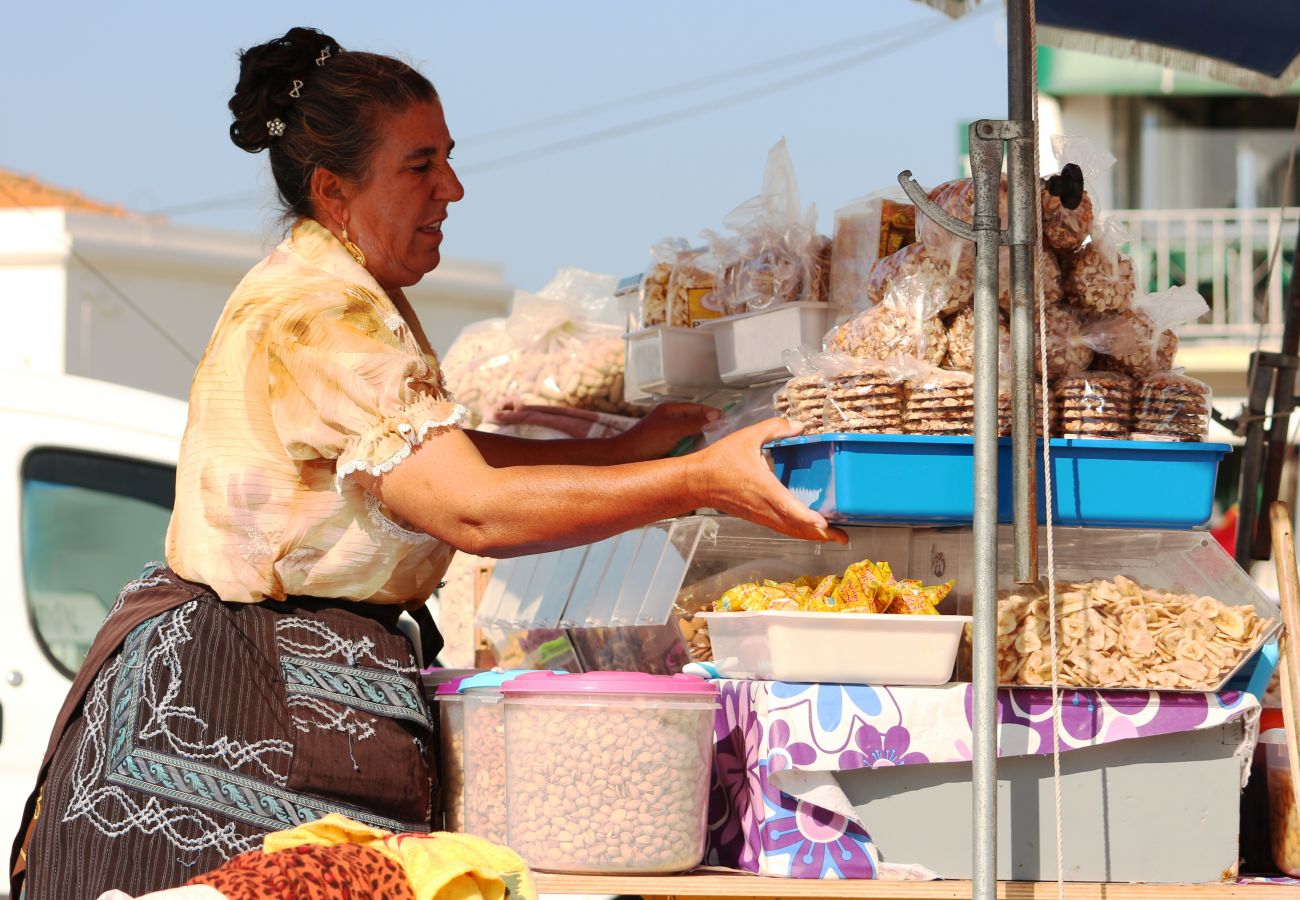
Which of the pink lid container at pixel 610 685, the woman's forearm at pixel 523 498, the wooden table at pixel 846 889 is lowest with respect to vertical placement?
the wooden table at pixel 846 889

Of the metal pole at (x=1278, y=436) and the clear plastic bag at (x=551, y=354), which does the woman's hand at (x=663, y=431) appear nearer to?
the clear plastic bag at (x=551, y=354)

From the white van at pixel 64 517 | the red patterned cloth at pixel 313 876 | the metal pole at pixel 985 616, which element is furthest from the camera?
the white van at pixel 64 517

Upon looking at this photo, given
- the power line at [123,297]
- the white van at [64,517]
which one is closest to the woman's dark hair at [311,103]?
the white van at [64,517]

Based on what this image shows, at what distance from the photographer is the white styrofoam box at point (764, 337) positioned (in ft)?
7.20

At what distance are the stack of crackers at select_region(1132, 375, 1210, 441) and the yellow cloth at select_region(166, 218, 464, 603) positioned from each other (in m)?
0.79

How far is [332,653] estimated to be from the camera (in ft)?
6.09

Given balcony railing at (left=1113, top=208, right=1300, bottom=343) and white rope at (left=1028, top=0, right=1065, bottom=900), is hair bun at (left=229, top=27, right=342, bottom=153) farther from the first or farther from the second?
balcony railing at (left=1113, top=208, right=1300, bottom=343)

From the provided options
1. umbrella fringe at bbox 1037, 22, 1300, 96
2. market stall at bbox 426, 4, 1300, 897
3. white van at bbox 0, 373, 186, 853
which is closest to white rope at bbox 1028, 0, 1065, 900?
market stall at bbox 426, 4, 1300, 897

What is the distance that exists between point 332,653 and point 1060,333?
3.05ft

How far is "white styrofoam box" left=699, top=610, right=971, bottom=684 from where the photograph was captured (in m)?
1.77

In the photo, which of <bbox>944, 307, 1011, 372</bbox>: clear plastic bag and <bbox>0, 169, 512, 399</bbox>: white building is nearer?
<bbox>944, 307, 1011, 372</bbox>: clear plastic bag

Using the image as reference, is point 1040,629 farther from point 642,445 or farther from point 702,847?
point 642,445

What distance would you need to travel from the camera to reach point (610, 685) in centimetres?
177

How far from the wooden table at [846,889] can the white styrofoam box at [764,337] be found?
0.69 metres
